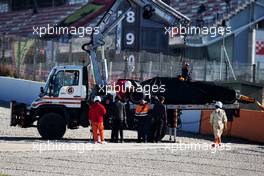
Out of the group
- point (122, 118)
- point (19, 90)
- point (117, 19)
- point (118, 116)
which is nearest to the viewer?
point (118, 116)

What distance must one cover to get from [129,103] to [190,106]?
1.97 metres

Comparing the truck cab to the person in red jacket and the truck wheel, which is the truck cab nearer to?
the truck wheel

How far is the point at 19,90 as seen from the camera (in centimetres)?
3341

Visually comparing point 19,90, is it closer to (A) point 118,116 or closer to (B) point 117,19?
(B) point 117,19

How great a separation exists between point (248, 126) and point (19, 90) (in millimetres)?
14177

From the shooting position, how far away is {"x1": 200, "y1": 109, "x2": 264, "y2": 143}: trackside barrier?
22766 mm

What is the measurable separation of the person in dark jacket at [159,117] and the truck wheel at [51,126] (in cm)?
285

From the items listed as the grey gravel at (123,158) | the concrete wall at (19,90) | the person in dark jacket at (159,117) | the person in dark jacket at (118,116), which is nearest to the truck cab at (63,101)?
the grey gravel at (123,158)

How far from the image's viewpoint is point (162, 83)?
21.4m

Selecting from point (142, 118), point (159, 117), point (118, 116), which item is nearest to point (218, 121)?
point (159, 117)

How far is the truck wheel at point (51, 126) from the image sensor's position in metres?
20.2

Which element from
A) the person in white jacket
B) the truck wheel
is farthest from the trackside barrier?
the truck wheel

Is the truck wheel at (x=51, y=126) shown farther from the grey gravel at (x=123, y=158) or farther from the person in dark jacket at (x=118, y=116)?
the person in dark jacket at (x=118, y=116)

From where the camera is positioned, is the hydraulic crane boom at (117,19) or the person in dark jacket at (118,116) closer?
the person in dark jacket at (118,116)
